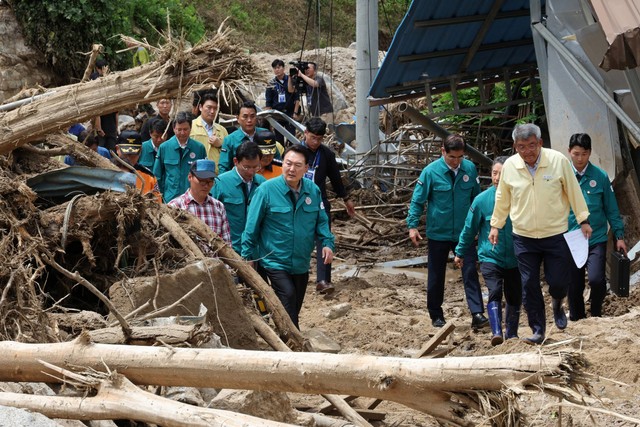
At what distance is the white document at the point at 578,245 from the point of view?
903 cm

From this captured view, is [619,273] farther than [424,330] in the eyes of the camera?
No

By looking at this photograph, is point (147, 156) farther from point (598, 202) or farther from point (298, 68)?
point (298, 68)

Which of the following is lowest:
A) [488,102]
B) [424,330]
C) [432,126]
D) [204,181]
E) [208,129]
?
[424,330]

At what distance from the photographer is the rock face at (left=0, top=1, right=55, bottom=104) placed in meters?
20.5

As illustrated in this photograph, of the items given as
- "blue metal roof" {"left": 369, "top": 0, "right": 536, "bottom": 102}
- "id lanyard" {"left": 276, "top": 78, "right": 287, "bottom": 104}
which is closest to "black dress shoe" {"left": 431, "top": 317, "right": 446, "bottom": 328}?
"blue metal roof" {"left": 369, "top": 0, "right": 536, "bottom": 102}

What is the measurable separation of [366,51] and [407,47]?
7.01 feet

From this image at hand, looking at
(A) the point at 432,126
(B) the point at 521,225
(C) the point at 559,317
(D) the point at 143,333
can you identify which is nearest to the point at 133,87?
(D) the point at 143,333

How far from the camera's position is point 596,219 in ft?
31.9

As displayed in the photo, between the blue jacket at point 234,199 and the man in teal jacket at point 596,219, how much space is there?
2.93m

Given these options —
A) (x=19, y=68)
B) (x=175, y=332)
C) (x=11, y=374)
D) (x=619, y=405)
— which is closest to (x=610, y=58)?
(x=619, y=405)

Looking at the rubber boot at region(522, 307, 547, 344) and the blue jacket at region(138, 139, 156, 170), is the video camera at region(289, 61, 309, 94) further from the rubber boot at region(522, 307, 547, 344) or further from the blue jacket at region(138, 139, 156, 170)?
the rubber boot at region(522, 307, 547, 344)

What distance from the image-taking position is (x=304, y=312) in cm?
1066

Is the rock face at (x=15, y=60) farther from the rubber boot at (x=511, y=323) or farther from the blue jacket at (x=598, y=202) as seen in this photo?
the rubber boot at (x=511, y=323)

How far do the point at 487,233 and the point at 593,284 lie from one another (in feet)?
3.85
